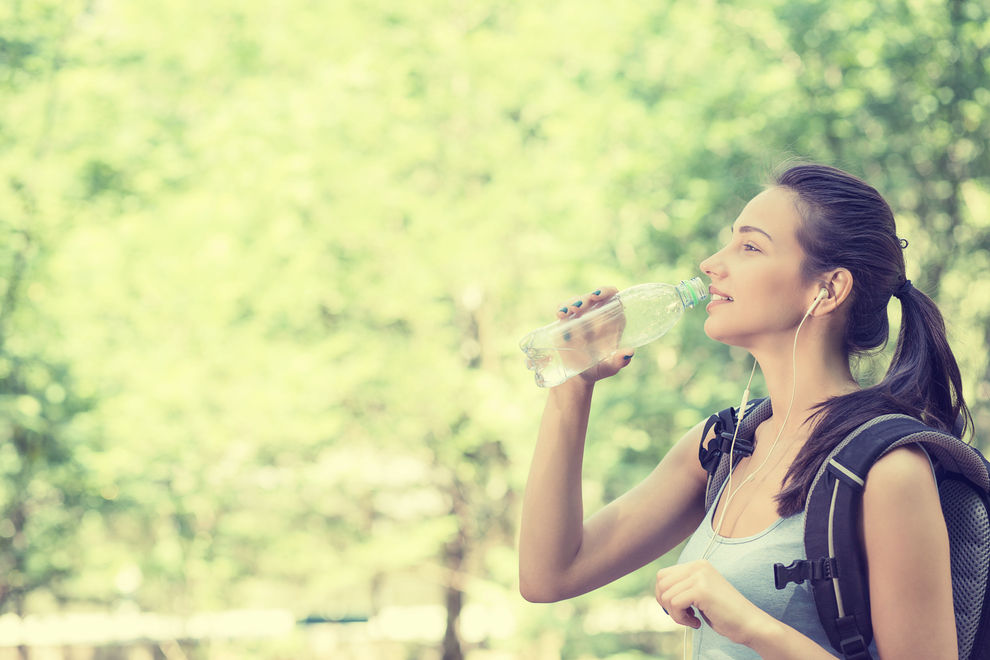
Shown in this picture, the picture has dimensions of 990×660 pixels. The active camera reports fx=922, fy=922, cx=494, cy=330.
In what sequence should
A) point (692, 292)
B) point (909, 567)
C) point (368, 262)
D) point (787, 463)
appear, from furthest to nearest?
point (368, 262)
point (692, 292)
point (787, 463)
point (909, 567)

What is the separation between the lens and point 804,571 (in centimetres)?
122

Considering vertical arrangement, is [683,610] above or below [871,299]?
below

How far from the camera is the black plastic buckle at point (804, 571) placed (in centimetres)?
120

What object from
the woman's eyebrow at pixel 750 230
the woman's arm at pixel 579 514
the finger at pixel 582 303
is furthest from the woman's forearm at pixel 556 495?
the woman's eyebrow at pixel 750 230

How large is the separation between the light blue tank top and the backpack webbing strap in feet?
0.20

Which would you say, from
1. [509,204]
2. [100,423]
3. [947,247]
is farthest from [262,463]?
[947,247]

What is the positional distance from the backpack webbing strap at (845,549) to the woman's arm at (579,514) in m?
0.42

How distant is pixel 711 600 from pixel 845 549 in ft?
0.61

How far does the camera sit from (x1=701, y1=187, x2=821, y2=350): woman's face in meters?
1.45

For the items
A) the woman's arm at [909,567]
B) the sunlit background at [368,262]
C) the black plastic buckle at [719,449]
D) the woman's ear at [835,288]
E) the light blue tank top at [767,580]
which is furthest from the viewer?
the sunlit background at [368,262]

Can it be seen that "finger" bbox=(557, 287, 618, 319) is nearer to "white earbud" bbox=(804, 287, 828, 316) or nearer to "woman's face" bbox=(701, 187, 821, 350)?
"woman's face" bbox=(701, 187, 821, 350)

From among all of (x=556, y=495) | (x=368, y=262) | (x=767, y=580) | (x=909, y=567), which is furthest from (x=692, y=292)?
(x=368, y=262)

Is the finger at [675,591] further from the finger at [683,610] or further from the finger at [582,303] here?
the finger at [582,303]

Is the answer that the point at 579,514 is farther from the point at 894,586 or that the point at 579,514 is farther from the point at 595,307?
the point at 894,586
